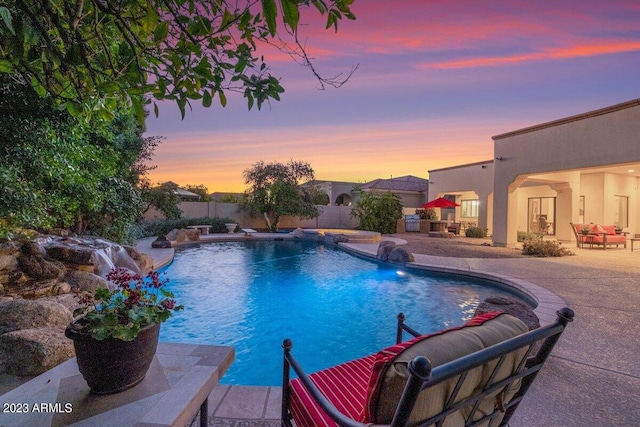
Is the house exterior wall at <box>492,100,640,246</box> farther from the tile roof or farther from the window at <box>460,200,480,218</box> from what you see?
the tile roof

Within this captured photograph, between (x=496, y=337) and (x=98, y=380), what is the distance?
1.89 meters

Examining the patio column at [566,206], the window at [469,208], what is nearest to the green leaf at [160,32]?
the patio column at [566,206]

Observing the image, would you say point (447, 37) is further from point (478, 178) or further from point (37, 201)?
point (478, 178)

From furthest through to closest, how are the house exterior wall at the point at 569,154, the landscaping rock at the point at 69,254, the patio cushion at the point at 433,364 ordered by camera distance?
the house exterior wall at the point at 569,154 → the landscaping rock at the point at 69,254 → the patio cushion at the point at 433,364

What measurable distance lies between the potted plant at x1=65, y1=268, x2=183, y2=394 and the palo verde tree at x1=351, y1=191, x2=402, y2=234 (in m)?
18.1

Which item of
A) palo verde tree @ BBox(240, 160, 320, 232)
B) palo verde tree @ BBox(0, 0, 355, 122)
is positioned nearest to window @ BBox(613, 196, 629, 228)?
palo verde tree @ BBox(240, 160, 320, 232)

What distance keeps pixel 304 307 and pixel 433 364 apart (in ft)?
19.4

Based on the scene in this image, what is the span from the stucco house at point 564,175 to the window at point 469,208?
257 cm

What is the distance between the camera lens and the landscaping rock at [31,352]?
8.62 feet

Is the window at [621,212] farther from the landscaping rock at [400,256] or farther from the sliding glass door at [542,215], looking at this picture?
the landscaping rock at [400,256]

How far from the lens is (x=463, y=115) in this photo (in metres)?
12.0

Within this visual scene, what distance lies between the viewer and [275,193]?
63.6ft

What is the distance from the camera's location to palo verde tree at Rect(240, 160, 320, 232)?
1955cm

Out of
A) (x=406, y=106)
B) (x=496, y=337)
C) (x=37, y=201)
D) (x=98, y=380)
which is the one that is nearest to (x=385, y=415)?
(x=496, y=337)
